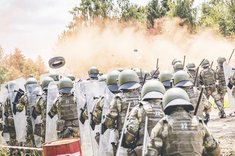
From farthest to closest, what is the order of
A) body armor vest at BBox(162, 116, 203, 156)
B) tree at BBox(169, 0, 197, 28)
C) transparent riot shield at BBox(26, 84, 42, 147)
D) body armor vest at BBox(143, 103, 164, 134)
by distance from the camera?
tree at BBox(169, 0, 197, 28) → transparent riot shield at BBox(26, 84, 42, 147) → body armor vest at BBox(143, 103, 164, 134) → body armor vest at BBox(162, 116, 203, 156)

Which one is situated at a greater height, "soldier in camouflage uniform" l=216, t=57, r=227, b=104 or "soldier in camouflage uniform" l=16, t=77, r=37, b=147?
"soldier in camouflage uniform" l=216, t=57, r=227, b=104

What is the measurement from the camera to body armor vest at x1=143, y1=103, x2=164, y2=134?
611cm

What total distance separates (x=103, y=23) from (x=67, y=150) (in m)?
39.5

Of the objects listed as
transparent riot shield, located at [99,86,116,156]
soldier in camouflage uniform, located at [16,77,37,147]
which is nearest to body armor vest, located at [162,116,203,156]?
transparent riot shield, located at [99,86,116,156]

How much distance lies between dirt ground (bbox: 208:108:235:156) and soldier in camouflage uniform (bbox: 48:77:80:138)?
3111 mm

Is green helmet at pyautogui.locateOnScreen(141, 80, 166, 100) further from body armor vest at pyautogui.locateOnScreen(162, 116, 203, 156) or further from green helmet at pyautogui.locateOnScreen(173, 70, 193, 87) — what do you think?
green helmet at pyautogui.locateOnScreen(173, 70, 193, 87)

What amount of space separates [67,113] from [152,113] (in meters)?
3.88

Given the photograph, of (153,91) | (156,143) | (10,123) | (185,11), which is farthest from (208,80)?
(185,11)

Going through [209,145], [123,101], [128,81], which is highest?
[128,81]

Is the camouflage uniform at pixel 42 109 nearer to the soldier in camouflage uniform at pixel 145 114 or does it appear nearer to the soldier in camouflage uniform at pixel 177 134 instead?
the soldier in camouflage uniform at pixel 145 114

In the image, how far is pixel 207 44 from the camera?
1507 inches

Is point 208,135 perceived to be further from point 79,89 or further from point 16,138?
point 16,138

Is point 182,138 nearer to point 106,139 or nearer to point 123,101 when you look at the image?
point 123,101

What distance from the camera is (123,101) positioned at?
7.27 m
